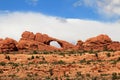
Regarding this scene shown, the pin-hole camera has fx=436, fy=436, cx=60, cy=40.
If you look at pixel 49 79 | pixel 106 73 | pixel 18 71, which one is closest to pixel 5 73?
pixel 18 71

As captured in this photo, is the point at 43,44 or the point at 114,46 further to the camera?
the point at 43,44

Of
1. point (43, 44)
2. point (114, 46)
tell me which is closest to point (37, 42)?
point (43, 44)

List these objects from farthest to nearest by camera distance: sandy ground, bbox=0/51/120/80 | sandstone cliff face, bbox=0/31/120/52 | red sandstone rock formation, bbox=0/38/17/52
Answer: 1. sandstone cliff face, bbox=0/31/120/52
2. red sandstone rock formation, bbox=0/38/17/52
3. sandy ground, bbox=0/51/120/80

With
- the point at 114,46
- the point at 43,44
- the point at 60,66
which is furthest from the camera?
the point at 43,44

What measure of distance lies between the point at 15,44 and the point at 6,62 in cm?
1555

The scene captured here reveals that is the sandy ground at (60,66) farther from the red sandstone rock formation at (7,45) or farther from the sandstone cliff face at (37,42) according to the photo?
the sandstone cliff face at (37,42)

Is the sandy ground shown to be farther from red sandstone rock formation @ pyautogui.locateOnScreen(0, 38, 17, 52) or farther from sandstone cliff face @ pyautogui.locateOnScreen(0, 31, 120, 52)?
sandstone cliff face @ pyautogui.locateOnScreen(0, 31, 120, 52)

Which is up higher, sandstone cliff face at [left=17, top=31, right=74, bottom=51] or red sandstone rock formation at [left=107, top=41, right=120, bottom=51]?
sandstone cliff face at [left=17, top=31, right=74, bottom=51]

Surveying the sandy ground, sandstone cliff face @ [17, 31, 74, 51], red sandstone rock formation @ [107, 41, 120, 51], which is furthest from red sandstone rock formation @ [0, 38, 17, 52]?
red sandstone rock formation @ [107, 41, 120, 51]

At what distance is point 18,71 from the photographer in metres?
88.2

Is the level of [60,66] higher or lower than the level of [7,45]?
lower

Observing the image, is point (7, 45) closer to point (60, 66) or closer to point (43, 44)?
point (43, 44)

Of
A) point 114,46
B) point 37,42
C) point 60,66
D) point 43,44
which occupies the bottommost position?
point 60,66

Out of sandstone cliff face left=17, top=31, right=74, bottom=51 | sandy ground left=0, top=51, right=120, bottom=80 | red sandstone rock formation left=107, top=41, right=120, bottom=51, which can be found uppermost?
sandstone cliff face left=17, top=31, right=74, bottom=51
